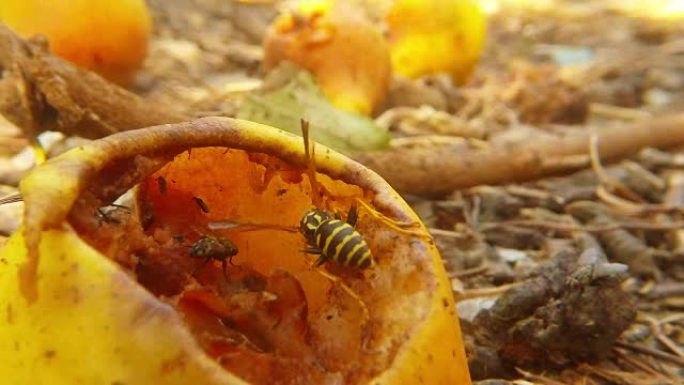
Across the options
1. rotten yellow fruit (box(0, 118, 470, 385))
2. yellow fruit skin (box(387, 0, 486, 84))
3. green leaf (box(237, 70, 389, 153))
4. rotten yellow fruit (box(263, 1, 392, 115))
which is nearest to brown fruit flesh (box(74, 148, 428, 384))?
rotten yellow fruit (box(0, 118, 470, 385))

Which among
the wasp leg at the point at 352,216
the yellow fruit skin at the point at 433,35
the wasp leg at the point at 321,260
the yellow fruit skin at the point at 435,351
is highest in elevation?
the wasp leg at the point at 352,216

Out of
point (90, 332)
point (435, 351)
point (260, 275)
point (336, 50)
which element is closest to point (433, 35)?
point (336, 50)

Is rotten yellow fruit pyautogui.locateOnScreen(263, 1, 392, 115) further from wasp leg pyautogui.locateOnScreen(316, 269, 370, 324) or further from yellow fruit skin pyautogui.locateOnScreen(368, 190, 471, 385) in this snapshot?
yellow fruit skin pyautogui.locateOnScreen(368, 190, 471, 385)

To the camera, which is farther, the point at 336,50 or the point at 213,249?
the point at 336,50

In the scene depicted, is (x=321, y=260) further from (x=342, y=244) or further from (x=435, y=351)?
(x=435, y=351)

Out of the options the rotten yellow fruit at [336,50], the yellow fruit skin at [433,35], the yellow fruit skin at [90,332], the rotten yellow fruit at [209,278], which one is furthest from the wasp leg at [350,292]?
the yellow fruit skin at [433,35]

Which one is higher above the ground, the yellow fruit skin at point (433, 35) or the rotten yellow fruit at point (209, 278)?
the rotten yellow fruit at point (209, 278)

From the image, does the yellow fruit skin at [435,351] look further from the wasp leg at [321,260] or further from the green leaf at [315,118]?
the green leaf at [315,118]
